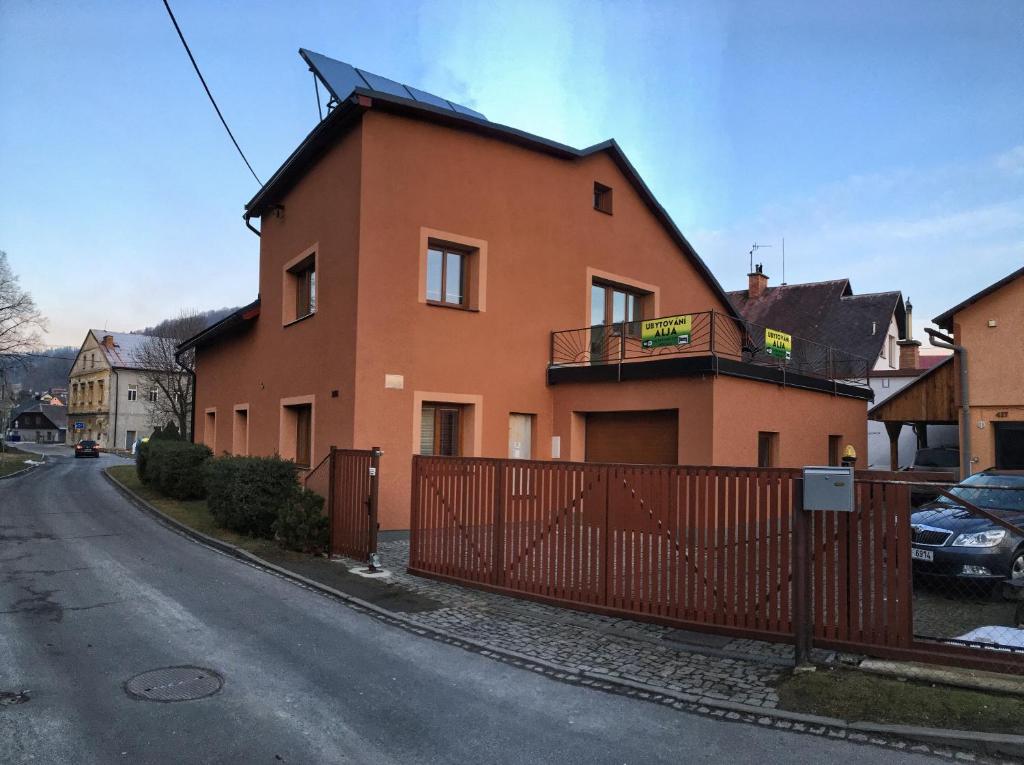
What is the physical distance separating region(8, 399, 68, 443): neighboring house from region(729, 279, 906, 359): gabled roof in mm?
89844

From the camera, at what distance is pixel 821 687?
4.82 m

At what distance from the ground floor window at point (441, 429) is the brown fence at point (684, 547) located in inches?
165

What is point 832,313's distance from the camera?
33.4m

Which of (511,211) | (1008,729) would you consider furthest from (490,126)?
(1008,729)

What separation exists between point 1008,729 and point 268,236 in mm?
17243

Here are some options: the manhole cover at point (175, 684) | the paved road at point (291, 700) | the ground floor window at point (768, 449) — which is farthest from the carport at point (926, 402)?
the manhole cover at point (175, 684)

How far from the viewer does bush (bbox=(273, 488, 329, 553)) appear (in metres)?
9.98

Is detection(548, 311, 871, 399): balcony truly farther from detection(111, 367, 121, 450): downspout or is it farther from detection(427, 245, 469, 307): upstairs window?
detection(111, 367, 121, 450): downspout

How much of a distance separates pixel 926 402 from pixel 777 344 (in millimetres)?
10318

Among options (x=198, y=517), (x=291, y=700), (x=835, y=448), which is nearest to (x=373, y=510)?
(x=291, y=700)

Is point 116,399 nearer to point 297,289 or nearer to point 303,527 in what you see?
point 297,289

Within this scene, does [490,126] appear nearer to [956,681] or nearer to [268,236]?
[268,236]

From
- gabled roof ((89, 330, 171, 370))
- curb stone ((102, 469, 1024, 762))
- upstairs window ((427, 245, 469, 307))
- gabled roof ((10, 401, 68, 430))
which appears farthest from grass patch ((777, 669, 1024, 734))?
gabled roof ((10, 401, 68, 430))

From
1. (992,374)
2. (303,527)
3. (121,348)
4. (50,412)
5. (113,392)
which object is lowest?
(303,527)
